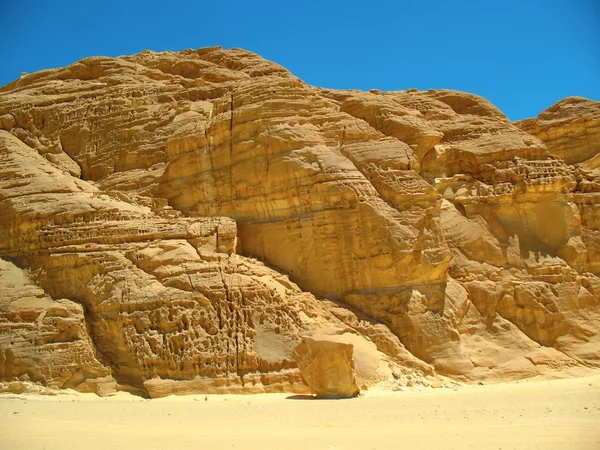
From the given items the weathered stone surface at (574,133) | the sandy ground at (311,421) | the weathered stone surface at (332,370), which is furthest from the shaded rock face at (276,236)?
the sandy ground at (311,421)

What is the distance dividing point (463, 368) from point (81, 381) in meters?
11.1

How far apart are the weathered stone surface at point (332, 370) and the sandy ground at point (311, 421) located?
25.0 inches

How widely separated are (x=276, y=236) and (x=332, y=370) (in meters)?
6.65

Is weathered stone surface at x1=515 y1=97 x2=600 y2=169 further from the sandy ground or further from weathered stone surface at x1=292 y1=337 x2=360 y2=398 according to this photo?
weathered stone surface at x1=292 y1=337 x2=360 y2=398

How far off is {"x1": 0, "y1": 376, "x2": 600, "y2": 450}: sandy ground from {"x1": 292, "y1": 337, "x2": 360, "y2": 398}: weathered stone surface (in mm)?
635

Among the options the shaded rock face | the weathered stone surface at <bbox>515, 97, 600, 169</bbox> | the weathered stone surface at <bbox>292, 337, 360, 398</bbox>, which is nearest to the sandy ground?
the weathered stone surface at <bbox>292, 337, 360, 398</bbox>

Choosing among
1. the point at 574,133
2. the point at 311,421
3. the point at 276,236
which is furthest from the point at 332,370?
the point at 574,133

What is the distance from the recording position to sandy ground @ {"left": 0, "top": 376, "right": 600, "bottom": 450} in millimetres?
10711

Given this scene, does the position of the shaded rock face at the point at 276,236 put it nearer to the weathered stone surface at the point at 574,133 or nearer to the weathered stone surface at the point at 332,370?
the weathered stone surface at the point at 574,133

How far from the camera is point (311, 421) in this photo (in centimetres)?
1264

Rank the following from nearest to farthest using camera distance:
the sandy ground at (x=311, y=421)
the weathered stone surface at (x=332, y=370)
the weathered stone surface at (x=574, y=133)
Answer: the sandy ground at (x=311, y=421), the weathered stone surface at (x=332, y=370), the weathered stone surface at (x=574, y=133)

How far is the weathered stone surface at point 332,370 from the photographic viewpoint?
53.0 feet

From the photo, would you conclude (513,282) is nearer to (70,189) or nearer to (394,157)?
(394,157)

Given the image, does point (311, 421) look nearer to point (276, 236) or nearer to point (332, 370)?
point (332, 370)
